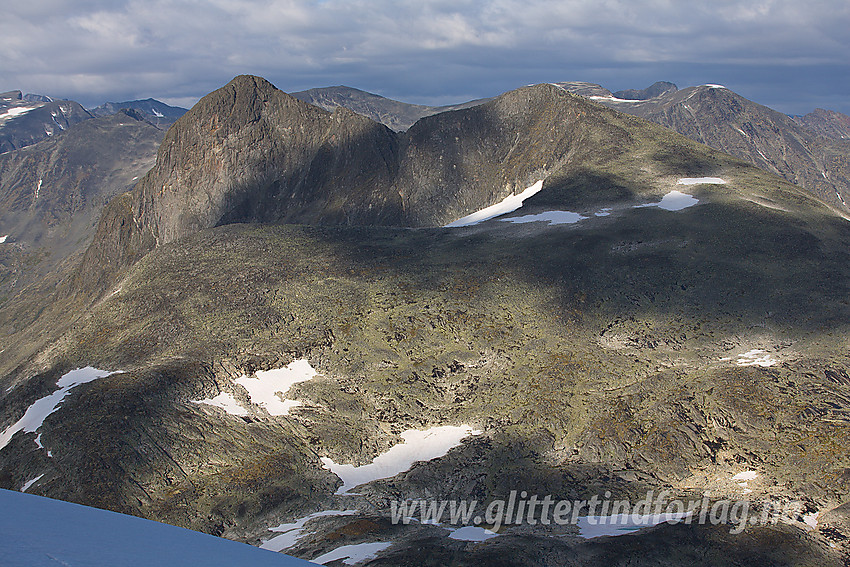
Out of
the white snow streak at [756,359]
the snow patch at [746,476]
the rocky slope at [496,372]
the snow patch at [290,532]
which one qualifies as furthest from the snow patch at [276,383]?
the white snow streak at [756,359]

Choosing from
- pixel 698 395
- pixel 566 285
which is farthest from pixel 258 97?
pixel 698 395

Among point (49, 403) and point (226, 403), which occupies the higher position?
point (226, 403)

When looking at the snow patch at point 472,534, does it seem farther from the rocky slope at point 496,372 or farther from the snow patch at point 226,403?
the snow patch at point 226,403

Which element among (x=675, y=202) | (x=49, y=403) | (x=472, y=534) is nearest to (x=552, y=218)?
(x=675, y=202)

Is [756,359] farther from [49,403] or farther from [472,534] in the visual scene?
[49,403]

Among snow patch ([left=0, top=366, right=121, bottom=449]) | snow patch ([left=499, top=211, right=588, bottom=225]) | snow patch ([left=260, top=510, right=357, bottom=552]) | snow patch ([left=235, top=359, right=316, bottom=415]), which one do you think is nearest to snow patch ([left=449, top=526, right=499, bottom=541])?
snow patch ([left=260, top=510, right=357, bottom=552])

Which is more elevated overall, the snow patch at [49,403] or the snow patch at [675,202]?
the snow patch at [675,202]
